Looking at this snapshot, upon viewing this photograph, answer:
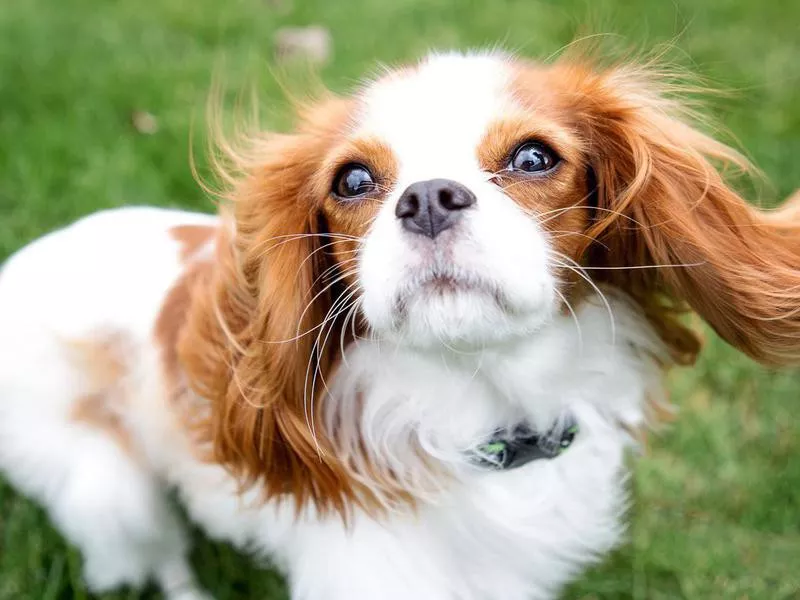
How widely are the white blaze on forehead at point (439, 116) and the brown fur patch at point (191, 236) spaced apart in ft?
2.47

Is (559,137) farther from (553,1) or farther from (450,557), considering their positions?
(553,1)

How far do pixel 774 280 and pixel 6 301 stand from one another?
5.75ft

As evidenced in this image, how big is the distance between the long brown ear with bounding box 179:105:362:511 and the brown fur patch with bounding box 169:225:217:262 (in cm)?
31

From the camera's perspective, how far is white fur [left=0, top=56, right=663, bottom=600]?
137 cm

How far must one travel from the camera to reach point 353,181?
1489 millimetres

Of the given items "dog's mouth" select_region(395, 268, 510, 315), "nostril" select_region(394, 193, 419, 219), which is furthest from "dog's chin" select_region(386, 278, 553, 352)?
"nostril" select_region(394, 193, 419, 219)

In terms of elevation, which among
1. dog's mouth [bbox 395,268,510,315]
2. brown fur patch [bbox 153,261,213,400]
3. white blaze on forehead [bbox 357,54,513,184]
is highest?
white blaze on forehead [bbox 357,54,513,184]

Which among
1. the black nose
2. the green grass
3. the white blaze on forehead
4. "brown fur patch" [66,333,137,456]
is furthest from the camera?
the green grass

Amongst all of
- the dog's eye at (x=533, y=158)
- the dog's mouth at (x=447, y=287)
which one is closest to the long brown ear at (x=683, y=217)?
the dog's eye at (x=533, y=158)

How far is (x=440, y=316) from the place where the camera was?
135 cm

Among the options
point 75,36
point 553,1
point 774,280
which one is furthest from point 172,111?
point 774,280

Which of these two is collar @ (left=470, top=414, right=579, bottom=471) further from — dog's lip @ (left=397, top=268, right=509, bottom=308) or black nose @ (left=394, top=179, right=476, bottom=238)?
black nose @ (left=394, top=179, right=476, bottom=238)

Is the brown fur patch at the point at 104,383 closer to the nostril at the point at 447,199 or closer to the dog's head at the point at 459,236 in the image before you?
the dog's head at the point at 459,236

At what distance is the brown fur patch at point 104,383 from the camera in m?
2.04
